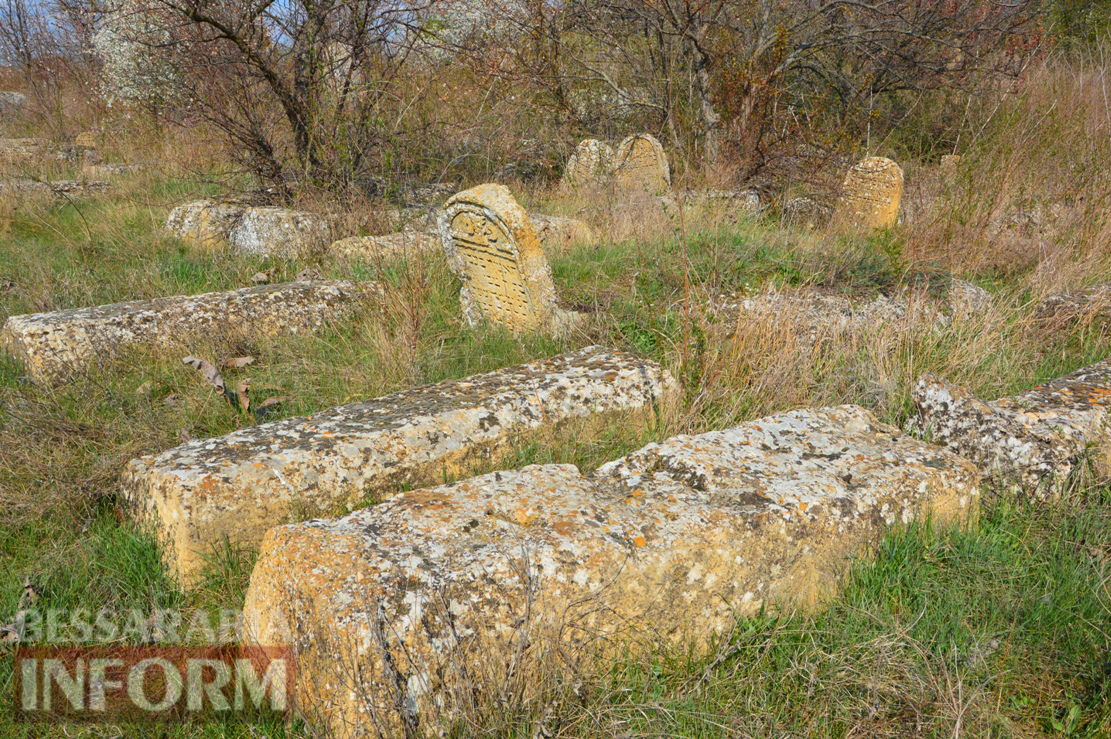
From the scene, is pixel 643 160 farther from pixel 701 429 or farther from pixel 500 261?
pixel 701 429

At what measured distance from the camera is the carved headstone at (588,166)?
338 inches

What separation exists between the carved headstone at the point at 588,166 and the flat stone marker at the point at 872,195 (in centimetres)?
265

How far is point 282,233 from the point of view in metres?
6.42

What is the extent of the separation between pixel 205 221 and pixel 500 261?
390 centimetres

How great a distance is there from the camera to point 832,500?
231 centimetres

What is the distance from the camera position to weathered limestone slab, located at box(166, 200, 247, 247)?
6.84 meters

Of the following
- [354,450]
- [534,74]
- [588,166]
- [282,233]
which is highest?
[534,74]

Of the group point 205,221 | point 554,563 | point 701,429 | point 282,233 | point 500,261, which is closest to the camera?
point 554,563

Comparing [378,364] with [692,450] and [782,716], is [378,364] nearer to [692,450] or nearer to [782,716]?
[692,450]

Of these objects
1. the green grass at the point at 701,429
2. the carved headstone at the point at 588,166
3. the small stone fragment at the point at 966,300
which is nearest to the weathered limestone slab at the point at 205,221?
the green grass at the point at 701,429

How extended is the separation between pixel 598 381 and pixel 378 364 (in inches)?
54.0

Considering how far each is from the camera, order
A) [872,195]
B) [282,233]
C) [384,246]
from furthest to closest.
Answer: [872,195] < [282,233] < [384,246]

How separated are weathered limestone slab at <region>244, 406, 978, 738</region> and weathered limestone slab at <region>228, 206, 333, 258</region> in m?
4.72

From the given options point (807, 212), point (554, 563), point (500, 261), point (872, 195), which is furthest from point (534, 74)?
point (554, 563)
